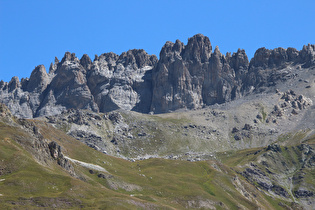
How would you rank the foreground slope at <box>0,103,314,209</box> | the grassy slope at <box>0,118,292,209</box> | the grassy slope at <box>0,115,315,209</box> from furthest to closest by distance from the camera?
the foreground slope at <box>0,103,314,209</box>, the grassy slope at <box>0,115,315,209</box>, the grassy slope at <box>0,118,292,209</box>

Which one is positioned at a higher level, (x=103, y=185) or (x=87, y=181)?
(x=87, y=181)

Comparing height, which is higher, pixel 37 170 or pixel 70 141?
pixel 70 141

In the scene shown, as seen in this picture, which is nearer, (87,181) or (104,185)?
(87,181)

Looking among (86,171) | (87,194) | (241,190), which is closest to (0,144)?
(87,194)

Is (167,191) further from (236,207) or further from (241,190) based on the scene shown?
(241,190)

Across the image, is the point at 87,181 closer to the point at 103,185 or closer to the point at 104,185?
the point at 103,185

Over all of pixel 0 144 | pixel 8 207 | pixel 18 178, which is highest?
pixel 0 144

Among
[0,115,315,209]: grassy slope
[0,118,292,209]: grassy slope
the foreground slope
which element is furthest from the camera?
the foreground slope

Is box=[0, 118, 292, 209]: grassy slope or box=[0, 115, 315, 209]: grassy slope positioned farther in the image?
box=[0, 115, 315, 209]: grassy slope

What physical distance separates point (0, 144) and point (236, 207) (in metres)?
97.2

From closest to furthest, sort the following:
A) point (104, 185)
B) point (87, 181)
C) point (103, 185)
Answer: point (87, 181) → point (103, 185) → point (104, 185)

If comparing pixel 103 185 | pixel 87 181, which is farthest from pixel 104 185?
pixel 87 181

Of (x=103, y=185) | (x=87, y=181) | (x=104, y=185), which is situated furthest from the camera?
(x=104, y=185)

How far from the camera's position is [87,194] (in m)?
111
